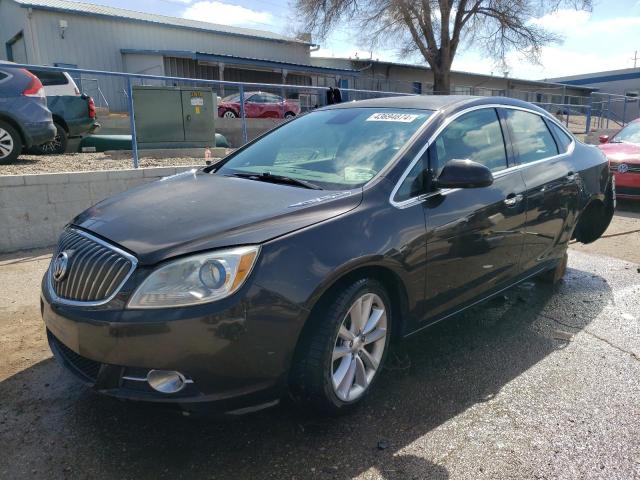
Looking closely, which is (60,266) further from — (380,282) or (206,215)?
(380,282)

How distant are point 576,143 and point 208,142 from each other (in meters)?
7.68

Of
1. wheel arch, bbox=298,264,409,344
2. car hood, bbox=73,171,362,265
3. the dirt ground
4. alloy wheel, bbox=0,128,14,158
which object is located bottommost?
the dirt ground

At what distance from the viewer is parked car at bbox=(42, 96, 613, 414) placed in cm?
221

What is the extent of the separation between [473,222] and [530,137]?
4.35 feet

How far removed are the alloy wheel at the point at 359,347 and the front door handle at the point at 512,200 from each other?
131 cm

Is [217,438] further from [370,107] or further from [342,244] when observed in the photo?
[370,107]

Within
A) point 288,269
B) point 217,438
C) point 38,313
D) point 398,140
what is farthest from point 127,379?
point 38,313

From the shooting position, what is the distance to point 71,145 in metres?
11.2

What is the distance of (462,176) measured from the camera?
9.69 ft

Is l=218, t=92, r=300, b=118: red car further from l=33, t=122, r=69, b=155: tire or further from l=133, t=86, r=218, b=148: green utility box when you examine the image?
l=33, t=122, r=69, b=155: tire

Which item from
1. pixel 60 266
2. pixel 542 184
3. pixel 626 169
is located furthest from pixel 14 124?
pixel 626 169

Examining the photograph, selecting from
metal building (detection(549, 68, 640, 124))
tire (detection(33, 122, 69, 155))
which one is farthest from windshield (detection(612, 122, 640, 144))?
metal building (detection(549, 68, 640, 124))

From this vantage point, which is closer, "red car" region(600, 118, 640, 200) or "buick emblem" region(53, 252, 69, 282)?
"buick emblem" region(53, 252, 69, 282)

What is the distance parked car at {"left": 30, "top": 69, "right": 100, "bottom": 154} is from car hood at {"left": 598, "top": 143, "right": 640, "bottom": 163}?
396 inches
